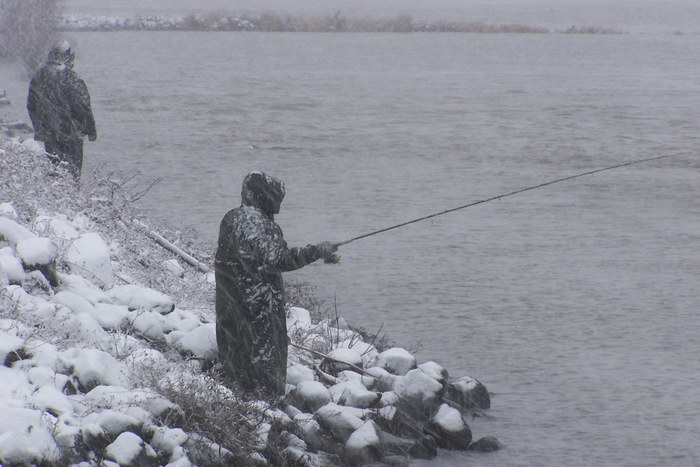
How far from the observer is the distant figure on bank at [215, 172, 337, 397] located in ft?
25.0

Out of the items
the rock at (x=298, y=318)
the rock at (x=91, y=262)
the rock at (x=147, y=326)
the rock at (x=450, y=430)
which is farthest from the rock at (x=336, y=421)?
the rock at (x=91, y=262)

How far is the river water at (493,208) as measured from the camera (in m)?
10.1

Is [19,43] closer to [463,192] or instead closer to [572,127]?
[572,127]

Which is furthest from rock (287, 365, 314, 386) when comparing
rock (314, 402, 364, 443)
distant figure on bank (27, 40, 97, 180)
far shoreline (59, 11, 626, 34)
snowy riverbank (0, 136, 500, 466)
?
far shoreline (59, 11, 626, 34)

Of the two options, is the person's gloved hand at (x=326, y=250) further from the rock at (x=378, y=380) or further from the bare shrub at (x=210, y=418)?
the rock at (x=378, y=380)

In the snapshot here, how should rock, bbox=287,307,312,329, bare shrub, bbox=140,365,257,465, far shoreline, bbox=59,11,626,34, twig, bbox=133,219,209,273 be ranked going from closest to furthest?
bare shrub, bbox=140,365,257,465 → rock, bbox=287,307,312,329 → twig, bbox=133,219,209,273 → far shoreline, bbox=59,11,626,34

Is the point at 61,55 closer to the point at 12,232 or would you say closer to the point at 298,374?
the point at 12,232

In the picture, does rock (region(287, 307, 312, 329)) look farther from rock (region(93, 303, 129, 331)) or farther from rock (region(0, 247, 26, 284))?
rock (region(0, 247, 26, 284))

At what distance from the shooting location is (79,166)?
13.0m

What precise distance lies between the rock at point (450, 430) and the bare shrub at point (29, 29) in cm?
3091

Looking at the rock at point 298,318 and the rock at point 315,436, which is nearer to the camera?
the rock at point 315,436

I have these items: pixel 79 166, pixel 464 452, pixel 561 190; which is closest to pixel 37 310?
pixel 464 452

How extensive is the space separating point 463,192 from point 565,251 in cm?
476

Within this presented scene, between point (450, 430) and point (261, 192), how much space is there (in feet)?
8.76
